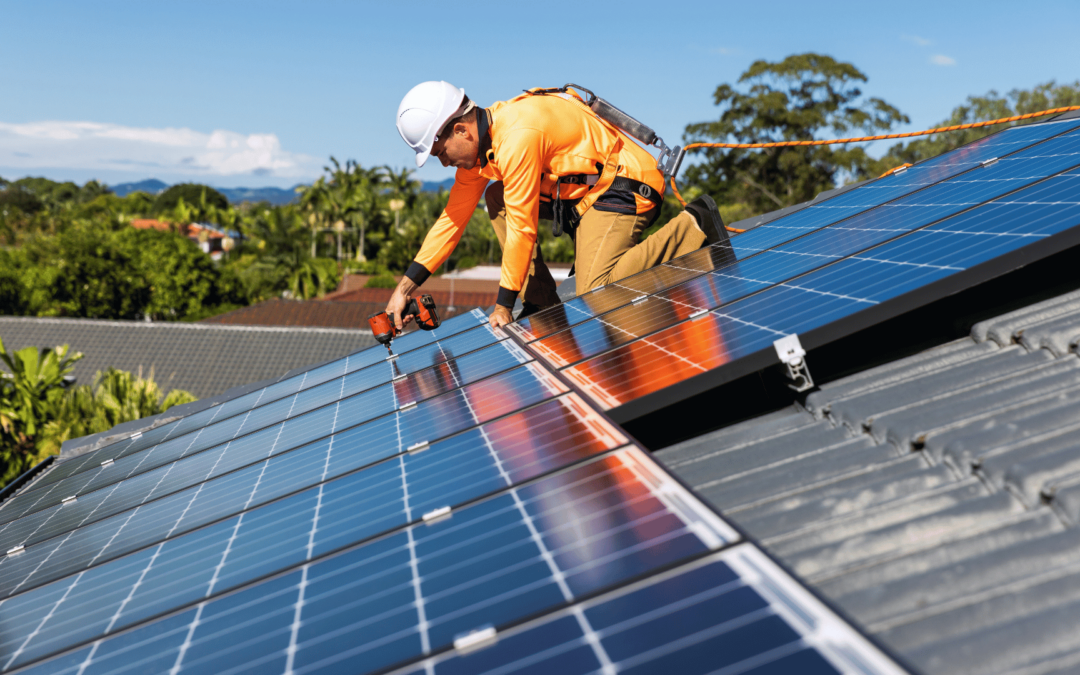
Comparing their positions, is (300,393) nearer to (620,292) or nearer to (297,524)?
(620,292)

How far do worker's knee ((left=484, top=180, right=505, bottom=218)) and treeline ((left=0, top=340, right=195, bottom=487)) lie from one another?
16861mm

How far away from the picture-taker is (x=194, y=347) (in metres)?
34.0

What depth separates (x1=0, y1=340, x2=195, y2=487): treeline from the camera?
795 inches

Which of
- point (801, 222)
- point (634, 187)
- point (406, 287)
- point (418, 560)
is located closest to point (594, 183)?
point (634, 187)

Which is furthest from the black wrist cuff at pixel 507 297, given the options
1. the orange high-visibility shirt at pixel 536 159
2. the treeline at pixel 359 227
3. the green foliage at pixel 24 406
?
the treeline at pixel 359 227

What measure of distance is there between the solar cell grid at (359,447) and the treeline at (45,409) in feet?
57.8

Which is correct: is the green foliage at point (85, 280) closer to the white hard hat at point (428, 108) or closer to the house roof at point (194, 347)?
the house roof at point (194, 347)

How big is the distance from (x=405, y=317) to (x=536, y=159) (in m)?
1.94

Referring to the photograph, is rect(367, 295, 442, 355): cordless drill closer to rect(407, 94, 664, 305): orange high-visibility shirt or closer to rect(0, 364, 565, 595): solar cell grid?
rect(407, 94, 664, 305): orange high-visibility shirt

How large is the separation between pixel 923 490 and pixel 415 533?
5.88 feet

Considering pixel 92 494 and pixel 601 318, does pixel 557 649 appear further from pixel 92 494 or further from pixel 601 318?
pixel 92 494

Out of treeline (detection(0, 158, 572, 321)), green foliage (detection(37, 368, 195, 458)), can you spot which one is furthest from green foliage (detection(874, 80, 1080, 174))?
green foliage (detection(37, 368, 195, 458))

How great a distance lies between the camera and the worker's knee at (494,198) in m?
7.00

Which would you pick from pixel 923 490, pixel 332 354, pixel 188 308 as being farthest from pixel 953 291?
pixel 188 308
